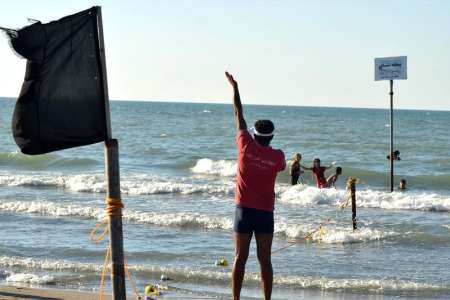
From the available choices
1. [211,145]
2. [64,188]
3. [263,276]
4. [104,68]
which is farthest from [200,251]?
[211,145]

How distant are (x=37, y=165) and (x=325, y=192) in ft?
55.9

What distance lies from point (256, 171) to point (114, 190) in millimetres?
1614

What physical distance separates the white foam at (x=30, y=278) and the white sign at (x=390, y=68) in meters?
11.7

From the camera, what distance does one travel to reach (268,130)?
7027 mm

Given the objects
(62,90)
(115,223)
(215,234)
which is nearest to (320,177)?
(215,234)

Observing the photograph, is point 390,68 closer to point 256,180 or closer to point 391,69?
point 391,69

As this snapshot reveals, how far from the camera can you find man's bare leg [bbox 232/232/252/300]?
284 inches

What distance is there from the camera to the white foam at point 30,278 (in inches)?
417

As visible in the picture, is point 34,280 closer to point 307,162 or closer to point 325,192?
point 325,192

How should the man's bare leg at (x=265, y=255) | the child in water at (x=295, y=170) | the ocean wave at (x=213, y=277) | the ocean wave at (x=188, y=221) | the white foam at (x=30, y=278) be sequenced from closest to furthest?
the man's bare leg at (x=265, y=255)
the white foam at (x=30, y=278)
the ocean wave at (x=213, y=277)
the ocean wave at (x=188, y=221)
the child in water at (x=295, y=170)

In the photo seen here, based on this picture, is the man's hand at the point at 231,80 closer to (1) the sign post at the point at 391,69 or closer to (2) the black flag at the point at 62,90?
(2) the black flag at the point at 62,90

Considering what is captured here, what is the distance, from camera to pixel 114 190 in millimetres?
5793

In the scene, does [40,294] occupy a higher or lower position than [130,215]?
lower

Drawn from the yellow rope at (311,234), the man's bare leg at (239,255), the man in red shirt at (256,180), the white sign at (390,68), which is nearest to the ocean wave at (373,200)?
the white sign at (390,68)
